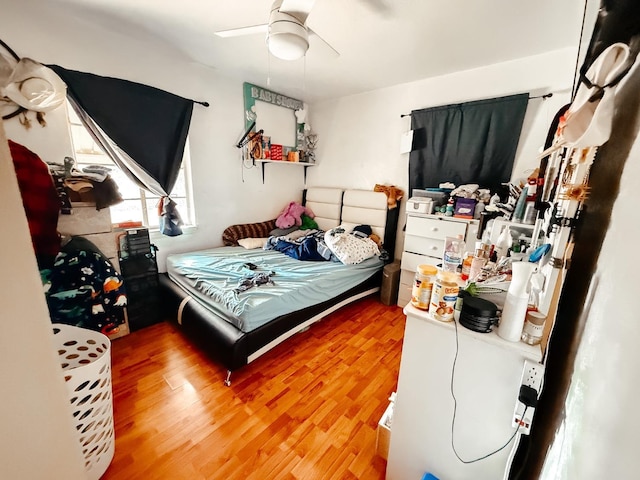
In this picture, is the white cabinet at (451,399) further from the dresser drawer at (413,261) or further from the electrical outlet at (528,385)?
the dresser drawer at (413,261)

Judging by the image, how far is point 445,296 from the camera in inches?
36.5

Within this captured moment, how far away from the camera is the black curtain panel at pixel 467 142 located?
242 centimetres

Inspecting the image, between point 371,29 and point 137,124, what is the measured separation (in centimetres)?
222

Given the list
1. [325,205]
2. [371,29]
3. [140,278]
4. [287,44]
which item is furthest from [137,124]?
[325,205]

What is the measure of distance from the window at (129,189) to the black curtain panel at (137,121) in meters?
0.16

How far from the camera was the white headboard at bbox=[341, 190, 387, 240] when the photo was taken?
3184 mm

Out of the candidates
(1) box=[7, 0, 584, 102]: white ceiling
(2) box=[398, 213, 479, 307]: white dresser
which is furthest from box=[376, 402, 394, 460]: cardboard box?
(1) box=[7, 0, 584, 102]: white ceiling

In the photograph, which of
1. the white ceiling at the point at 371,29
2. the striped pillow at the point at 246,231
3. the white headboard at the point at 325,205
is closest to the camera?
the white ceiling at the point at 371,29

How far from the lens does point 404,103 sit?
3.04 metres

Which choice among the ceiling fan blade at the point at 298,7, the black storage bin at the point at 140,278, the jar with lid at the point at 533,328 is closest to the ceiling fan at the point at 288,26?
the ceiling fan blade at the point at 298,7

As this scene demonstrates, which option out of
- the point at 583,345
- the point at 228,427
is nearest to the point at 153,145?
the point at 228,427

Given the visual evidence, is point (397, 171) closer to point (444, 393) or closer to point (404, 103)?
point (404, 103)

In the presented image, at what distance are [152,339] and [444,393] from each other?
7.72 ft

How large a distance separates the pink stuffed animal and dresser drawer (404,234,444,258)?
1609 millimetres
